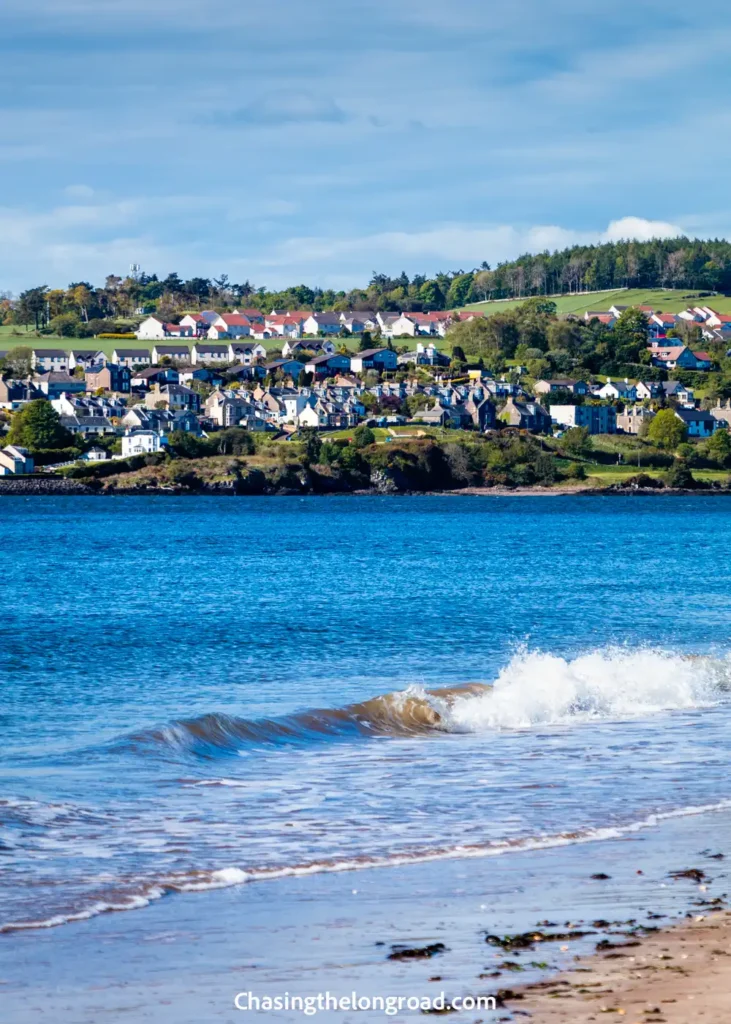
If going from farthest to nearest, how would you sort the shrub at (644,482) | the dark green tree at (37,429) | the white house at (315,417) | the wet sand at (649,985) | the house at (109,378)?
the house at (109,378), the white house at (315,417), the dark green tree at (37,429), the shrub at (644,482), the wet sand at (649,985)

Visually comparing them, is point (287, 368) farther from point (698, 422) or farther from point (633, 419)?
point (698, 422)

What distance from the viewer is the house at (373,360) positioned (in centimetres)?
18212

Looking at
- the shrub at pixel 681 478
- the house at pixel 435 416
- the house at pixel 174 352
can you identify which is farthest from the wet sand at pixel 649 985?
the house at pixel 174 352

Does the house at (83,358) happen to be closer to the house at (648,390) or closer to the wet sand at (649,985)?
the house at (648,390)

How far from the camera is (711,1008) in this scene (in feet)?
24.4

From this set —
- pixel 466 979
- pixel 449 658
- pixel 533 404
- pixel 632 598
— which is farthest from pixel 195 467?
pixel 466 979

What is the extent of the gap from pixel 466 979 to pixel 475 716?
38.7 feet

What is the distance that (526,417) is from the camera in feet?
502

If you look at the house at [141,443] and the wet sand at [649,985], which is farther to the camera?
the house at [141,443]

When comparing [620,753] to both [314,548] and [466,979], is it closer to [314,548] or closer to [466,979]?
[466,979]

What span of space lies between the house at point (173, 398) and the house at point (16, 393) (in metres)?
13.3

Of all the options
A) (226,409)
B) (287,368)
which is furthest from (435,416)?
(287,368)

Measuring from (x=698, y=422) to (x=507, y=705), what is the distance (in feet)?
475

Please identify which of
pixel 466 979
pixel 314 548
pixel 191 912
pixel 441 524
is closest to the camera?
pixel 466 979
